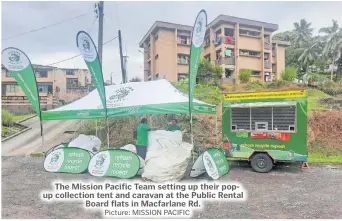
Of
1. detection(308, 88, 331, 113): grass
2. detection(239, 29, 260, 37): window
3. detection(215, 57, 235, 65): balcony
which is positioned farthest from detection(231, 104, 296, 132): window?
detection(239, 29, 260, 37): window

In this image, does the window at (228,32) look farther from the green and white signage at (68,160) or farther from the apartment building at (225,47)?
the green and white signage at (68,160)

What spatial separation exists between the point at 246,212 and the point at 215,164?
2.63 meters

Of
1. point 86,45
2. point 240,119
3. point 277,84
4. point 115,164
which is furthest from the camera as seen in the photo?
point 277,84

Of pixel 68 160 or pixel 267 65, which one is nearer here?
pixel 68 160

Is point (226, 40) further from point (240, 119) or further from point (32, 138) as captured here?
point (240, 119)

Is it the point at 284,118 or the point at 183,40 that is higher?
the point at 183,40

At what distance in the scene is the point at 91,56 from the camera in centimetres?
895

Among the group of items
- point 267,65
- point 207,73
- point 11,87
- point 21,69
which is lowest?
point 21,69

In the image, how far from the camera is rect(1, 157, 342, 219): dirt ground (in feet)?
18.5

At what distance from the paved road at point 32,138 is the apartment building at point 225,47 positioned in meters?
14.6

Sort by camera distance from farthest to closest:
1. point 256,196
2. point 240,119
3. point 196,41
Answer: point 240,119 < point 196,41 < point 256,196

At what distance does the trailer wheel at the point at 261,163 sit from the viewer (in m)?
9.27

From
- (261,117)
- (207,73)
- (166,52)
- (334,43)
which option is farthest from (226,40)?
(261,117)

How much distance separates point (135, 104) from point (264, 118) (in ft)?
12.7
